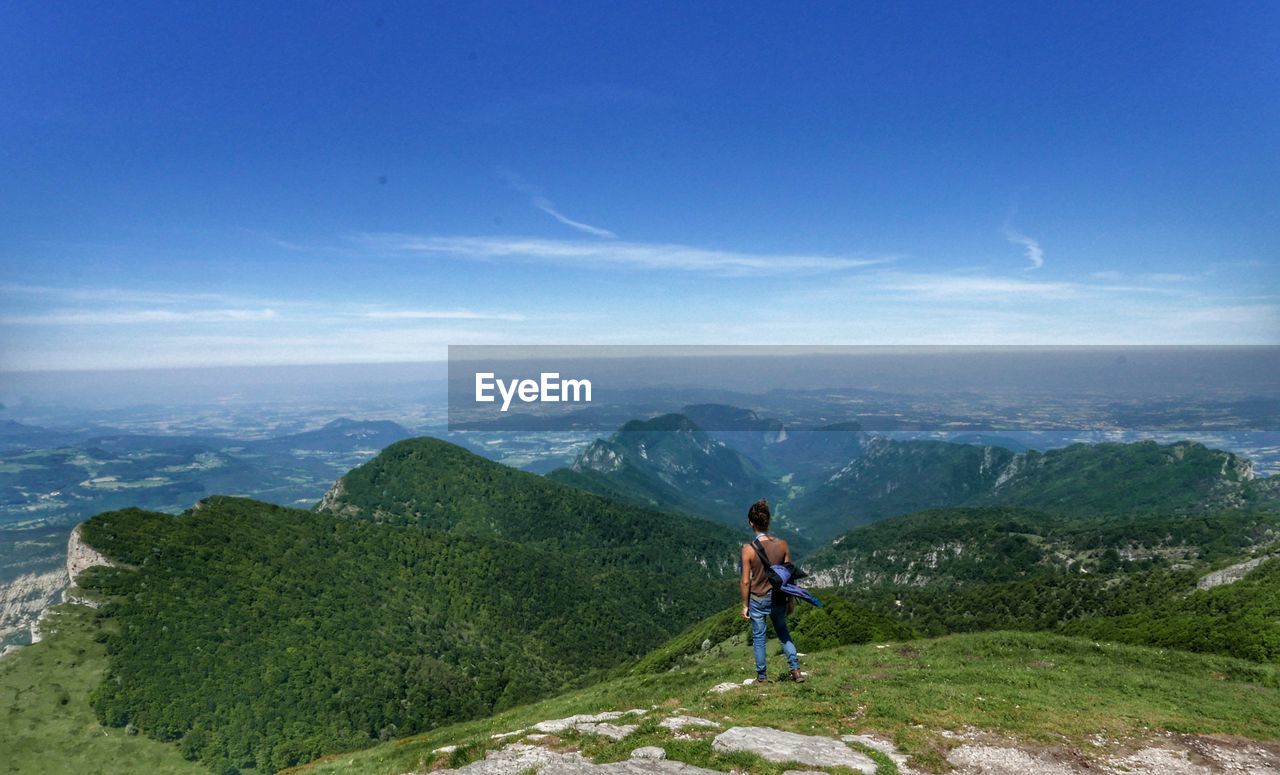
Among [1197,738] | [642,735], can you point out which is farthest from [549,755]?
[1197,738]

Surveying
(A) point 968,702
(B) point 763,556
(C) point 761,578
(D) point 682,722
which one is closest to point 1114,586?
(A) point 968,702

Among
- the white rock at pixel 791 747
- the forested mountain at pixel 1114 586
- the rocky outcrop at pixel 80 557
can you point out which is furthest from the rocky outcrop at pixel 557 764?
the rocky outcrop at pixel 80 557

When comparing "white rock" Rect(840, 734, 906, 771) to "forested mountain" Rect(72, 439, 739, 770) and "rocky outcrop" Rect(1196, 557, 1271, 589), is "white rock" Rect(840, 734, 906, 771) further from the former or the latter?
"forested mountain" Rect(72, 439, 739, 770)

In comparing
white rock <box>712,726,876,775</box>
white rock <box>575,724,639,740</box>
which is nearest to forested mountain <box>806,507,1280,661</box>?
white rock <box>712,726,876,775</box>

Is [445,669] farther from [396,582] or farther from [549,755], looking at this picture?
[549,755]

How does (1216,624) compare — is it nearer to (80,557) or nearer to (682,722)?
(682,722)

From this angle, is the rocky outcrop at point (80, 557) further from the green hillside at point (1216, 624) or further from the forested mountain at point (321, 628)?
the green hillside at point (1216, 624)
